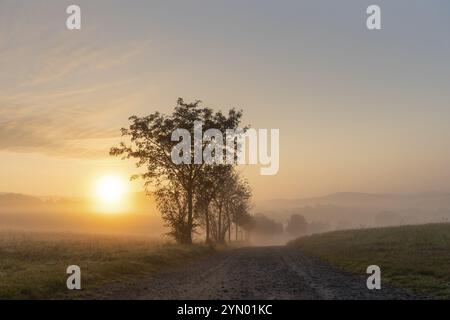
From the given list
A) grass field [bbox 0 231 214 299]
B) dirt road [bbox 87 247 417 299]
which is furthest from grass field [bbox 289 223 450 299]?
grass field [bbox 0 231 214 299]

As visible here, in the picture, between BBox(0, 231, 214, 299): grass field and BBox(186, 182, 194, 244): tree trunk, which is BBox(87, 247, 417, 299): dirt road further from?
BBox(186, 182, 194, 244): tree trunk

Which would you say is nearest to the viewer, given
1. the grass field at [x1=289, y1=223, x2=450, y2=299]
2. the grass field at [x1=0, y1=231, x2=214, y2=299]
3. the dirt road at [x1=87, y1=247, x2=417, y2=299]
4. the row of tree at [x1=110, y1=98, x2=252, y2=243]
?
the dirt road at [x1=87, y1=247, x2=417, y2=299]

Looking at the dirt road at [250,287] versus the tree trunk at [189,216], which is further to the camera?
the tree trunk at [189,216]

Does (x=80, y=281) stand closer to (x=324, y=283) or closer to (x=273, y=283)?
(x=273, y=283)

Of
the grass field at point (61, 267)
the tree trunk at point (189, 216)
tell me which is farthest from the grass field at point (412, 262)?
the tree trunk at point (189, 216)

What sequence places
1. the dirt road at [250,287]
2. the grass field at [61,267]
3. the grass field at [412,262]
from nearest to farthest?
1. the dirt road at [250,287]
2. the grass field at [61,267]
3. the grass field at [412,262]

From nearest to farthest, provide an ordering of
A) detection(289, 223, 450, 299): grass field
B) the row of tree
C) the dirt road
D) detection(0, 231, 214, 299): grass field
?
1. the dirt road
2. detection(0, 231, 214, 299): grass field
3. detection(289, 223, 450, 299): grass field
4. the row of tree

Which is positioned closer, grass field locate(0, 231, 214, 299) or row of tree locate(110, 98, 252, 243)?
grass field locate(0, 231, 214, 299)

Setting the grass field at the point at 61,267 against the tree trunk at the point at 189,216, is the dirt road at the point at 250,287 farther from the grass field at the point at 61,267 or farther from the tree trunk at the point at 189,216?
the tree trunk at the point at 189,216

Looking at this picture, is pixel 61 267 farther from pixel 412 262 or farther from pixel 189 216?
pixel 189 216

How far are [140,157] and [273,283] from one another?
34.3m

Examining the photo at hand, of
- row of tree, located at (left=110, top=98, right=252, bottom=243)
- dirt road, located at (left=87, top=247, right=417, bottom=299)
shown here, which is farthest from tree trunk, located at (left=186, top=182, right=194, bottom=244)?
dirt road, located at (left=87, top=247, right=417, bottom=299)
